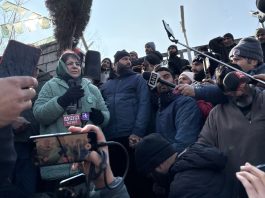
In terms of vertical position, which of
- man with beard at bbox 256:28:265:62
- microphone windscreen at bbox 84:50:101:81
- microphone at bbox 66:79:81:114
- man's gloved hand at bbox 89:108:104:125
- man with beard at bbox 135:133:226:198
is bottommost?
man with beard at bbox 135:133:226:198

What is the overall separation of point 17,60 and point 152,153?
194cm

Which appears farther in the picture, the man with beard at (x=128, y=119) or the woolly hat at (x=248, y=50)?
the man with beard at (x=128, y=119)

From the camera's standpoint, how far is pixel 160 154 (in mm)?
3139

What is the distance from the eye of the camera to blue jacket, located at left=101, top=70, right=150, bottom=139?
4344 mm

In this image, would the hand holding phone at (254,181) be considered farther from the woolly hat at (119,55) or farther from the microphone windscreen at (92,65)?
the microphone windscreen at (92,65)

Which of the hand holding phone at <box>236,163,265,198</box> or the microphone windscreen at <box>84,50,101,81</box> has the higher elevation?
the microphone windscreen at <box>84,50,101,81</box>

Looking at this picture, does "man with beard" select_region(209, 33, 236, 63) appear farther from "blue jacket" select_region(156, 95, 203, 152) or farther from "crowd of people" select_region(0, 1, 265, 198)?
"blue jacket" select_region(156, 95, 203, 152)

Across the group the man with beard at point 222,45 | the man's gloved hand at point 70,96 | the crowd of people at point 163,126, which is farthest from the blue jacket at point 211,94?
the man with beard at point 222,45

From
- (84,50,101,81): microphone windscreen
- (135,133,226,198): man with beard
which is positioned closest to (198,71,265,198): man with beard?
(135,133,226,198): man with beard

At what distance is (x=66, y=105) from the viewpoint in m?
3.76

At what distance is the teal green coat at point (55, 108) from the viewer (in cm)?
355

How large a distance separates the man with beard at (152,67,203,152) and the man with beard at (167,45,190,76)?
2233mm

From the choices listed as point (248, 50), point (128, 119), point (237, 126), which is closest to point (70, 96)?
point (128, 119)

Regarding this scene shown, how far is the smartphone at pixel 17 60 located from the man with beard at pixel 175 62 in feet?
16.7
